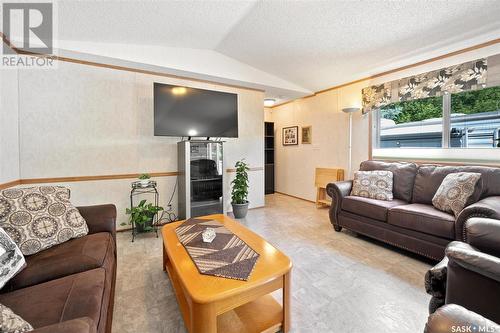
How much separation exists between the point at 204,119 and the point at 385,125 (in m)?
2.91

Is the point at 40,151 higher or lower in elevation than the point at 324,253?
higher

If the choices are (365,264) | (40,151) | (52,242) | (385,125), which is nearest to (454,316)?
(365,264)

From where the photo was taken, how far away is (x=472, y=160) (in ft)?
8.69

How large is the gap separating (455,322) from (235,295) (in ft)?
2.85

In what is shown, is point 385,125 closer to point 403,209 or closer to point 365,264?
point 403,209

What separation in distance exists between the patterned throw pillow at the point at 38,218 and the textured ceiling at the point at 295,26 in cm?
175

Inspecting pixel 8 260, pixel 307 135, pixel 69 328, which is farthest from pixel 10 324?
pixel 307 135

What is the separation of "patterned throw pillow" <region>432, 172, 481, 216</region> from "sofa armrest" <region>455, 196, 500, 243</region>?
18 centimetres

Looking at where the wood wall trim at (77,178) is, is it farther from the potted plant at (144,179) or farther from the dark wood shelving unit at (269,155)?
the dark wood shelving unit at (269,155)

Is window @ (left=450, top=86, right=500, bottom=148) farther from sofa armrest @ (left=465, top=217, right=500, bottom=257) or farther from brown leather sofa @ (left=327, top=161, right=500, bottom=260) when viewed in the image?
sofa armrest @ (left=465, top=217, right=500, bottom=257)

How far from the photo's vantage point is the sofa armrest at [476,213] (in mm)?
1732

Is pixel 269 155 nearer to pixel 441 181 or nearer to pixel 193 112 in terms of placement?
pixel 193 112

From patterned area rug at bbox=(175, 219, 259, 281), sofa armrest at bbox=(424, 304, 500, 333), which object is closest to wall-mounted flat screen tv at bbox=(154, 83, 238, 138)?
patterned area rug at bbox=(175, 219, 259, 281)

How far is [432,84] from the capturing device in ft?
9.33
